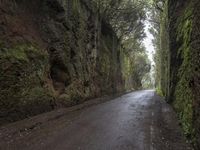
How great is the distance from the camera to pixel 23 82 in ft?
37.7

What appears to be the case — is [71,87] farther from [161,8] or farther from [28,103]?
[161,8]

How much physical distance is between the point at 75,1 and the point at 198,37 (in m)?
14.1

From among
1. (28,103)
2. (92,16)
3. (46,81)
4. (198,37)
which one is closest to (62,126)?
(28,103)

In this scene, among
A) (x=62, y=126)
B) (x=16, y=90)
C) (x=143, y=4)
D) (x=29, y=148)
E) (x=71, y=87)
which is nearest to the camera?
(x=29, y=148)

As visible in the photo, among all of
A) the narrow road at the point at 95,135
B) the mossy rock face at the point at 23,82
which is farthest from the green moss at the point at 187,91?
the mossy rock face at the point at 23,82

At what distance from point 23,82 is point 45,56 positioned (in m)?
2.91

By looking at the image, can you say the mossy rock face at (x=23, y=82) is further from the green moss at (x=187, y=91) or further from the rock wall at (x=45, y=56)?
the green moss at (x=187, y=91)

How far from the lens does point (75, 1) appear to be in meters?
20.4

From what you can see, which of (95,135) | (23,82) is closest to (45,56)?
(23,82)

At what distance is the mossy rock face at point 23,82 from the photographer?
10.3 meters

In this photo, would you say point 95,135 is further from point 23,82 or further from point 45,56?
point 45,56

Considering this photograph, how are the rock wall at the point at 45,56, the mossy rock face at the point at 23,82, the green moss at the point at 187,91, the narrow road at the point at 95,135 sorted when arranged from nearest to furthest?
1. the narrow road at the point at 95,135
2. the green moss at the point at 187,91
3. the mossy rock face at the point at 23,82
4. the rock wall at the point at 45,56

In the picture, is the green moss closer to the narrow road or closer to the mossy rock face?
the narrow road

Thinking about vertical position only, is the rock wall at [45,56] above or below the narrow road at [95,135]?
above
